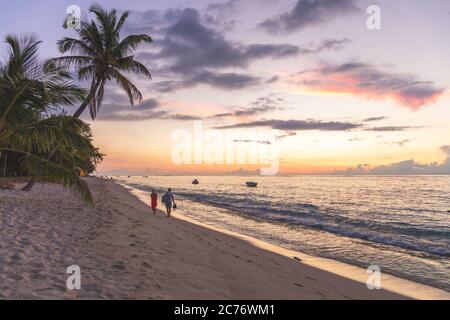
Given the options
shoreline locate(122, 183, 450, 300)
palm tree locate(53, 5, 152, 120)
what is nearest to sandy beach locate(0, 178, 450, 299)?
shoreline locate(122, 183, 450, 300)

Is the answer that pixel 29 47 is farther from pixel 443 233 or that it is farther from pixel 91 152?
pixel 443 233

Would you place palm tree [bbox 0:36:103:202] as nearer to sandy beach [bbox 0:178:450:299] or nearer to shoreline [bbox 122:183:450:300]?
sandy beach [bbox 0:178:450:299]

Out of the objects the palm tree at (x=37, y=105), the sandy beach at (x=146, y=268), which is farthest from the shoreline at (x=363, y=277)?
the palm tree at (x=37, y=105)

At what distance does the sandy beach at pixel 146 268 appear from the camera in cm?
626

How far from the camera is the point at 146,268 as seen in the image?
7781 millimetres

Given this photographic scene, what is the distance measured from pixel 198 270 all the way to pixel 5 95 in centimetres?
1041

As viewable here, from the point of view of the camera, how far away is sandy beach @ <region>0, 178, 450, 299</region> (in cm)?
626

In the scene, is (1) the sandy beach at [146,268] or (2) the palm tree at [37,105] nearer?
(1) the sandy beach at [146,268]

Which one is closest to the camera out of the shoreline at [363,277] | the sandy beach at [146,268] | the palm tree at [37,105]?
the sandy beach at [146,268]

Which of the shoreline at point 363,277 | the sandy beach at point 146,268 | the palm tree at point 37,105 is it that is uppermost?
the palm tree at point 37,105

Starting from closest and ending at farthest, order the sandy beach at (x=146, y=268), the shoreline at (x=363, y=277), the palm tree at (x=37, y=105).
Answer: the sandy beach at (x=146, y=268) → the shoreline at (x=363, y=277) → the palm tree at (x=37, y=105)

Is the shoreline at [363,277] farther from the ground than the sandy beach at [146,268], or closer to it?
closer to it

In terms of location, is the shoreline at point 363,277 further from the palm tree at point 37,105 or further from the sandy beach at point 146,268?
the palm tree at point 37,105
